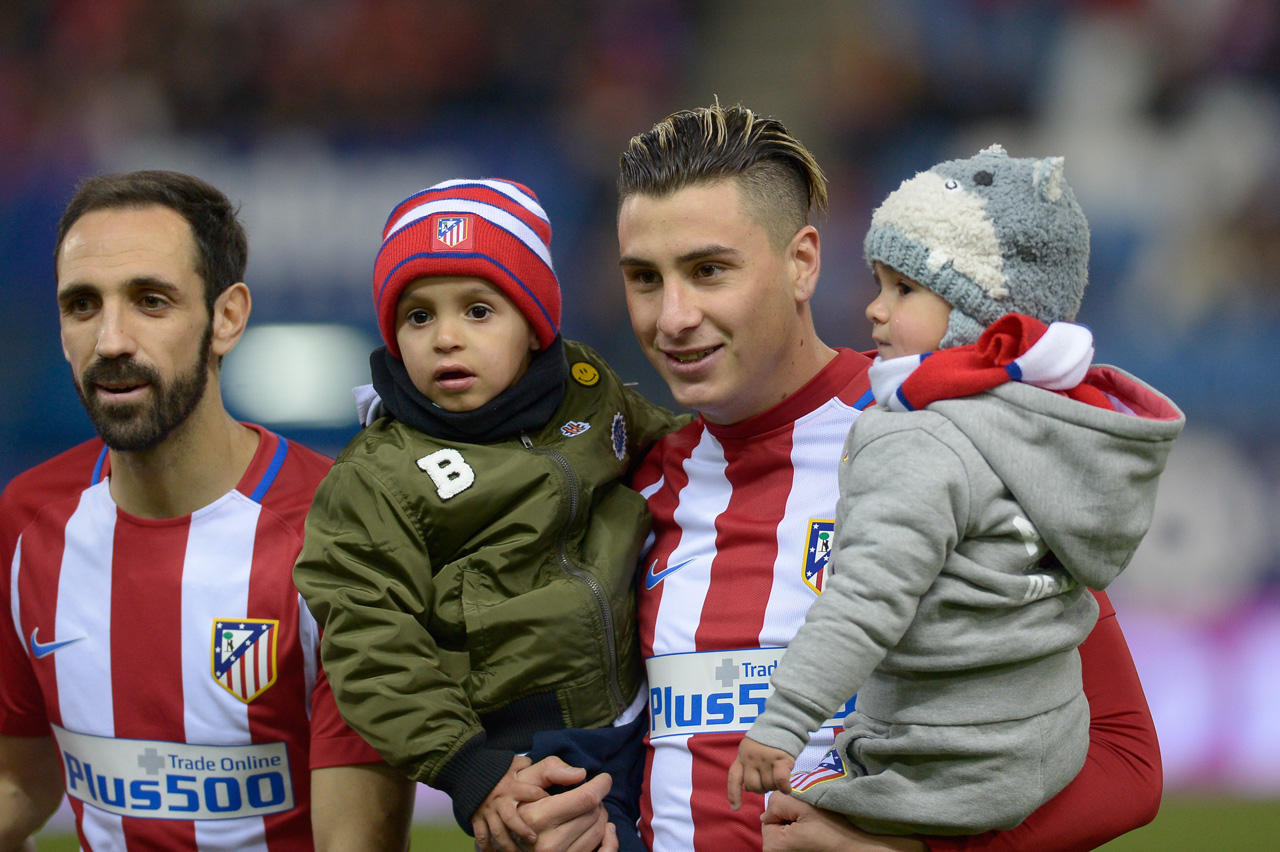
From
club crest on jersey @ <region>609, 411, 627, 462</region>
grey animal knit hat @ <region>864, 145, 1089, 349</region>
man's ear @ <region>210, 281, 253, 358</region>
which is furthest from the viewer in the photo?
man's ear @ <region>210, 281, 253, 358</region>

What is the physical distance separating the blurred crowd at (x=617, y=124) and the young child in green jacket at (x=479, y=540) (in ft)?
10.6

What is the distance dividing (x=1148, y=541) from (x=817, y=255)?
344cm

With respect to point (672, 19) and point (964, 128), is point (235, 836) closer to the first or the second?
point (964, 128)

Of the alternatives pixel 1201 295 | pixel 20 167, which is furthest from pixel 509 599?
pixel 20 167

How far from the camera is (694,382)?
181 centimetres

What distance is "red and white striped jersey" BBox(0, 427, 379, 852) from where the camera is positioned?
2000mm

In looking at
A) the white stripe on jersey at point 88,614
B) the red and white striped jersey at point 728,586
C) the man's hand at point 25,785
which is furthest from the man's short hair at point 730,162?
the man's hand at point 25,785

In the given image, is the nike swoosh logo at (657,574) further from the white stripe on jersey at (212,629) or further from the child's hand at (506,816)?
the white stripe on jersey at (212,629)

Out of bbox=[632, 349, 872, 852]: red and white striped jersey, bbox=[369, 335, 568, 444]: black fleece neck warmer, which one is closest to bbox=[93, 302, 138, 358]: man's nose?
bbox=[369, 335, 568, 444]: black fleece neck warmer

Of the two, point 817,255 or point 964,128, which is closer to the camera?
point 817,255

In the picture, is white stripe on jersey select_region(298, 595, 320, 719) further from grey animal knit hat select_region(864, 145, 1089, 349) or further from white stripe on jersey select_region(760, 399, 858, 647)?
grey animal knit hat select_region(864, 145, 1089, 349)

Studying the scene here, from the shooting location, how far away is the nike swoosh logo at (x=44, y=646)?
209 centimetres

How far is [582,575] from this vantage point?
5.87ft

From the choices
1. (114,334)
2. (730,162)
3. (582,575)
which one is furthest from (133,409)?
(730,162)
